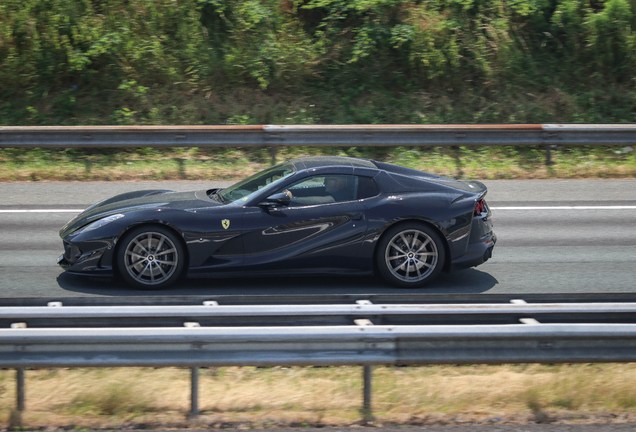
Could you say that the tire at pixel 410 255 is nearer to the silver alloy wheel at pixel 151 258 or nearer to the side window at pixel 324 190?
the side window at pixel 324 190

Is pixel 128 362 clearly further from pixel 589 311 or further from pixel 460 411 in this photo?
pixel 589 311

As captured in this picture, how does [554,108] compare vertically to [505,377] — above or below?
above

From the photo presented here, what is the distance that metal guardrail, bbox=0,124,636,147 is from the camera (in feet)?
42.4

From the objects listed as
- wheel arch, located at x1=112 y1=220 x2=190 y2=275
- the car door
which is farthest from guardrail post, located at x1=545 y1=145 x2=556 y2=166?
wheel arch, located at x1=112 y1=220 x2=190 y2=275

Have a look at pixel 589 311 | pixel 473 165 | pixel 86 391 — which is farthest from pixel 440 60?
pixel 86 391

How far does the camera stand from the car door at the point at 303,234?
6746mm

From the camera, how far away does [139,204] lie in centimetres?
706

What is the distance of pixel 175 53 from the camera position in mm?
16969

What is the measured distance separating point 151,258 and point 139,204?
25.8 inches

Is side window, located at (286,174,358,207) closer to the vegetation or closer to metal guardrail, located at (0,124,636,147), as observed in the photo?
metal guardrail, located at (0,124,636,147)

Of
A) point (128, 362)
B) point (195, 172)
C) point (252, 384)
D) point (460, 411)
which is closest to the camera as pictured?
point (128, 362)

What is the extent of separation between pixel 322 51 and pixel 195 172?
5.89 metres

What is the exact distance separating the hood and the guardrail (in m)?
2.47

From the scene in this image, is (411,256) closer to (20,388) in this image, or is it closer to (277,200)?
(277,200)
